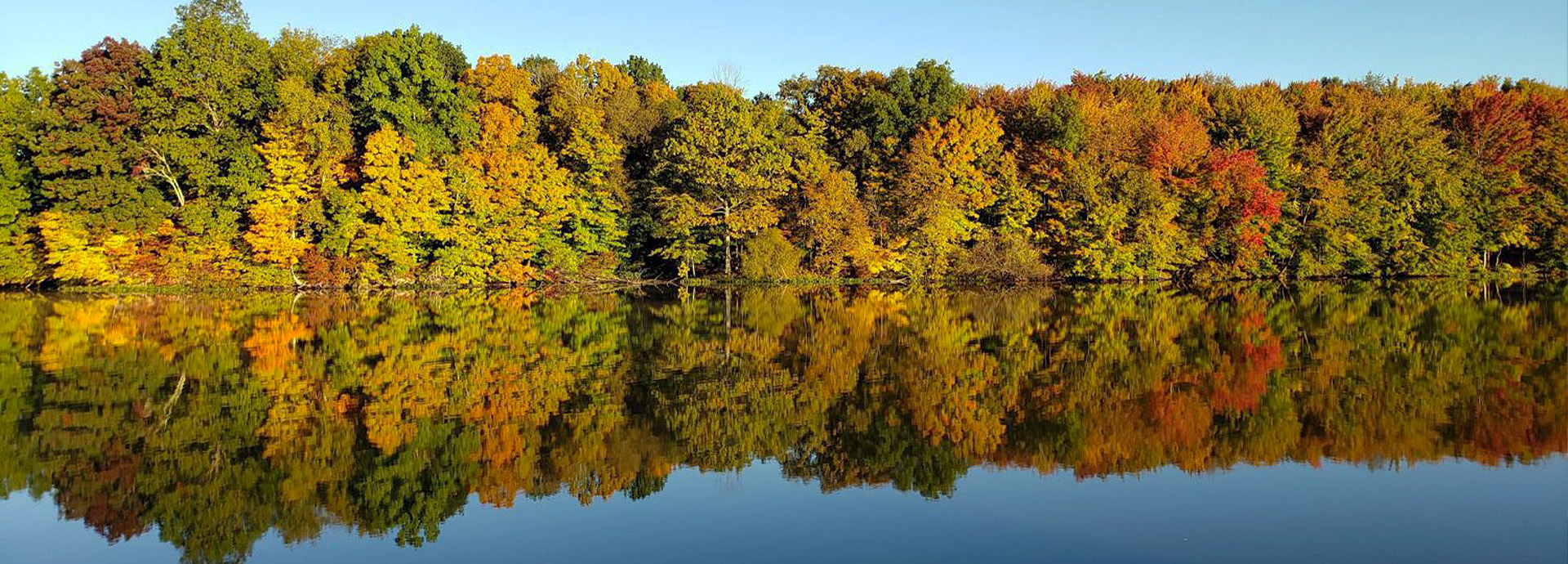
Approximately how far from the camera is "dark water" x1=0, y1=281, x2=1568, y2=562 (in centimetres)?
731

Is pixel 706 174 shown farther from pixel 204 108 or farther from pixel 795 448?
pixel 795 448

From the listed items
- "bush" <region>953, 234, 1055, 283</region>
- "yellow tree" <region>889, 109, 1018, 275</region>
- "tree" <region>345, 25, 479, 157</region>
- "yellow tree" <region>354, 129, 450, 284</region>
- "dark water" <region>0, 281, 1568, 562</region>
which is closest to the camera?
"dark water" <region>0, 281, 1568, 562</region>

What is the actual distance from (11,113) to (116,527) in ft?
137

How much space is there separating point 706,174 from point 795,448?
3376 cm

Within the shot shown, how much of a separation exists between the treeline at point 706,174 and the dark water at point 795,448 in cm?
2156

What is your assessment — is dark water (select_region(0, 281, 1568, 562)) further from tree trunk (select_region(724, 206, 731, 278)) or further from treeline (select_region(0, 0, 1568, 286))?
tree trunk (select_region(724, 206, 731, 278))

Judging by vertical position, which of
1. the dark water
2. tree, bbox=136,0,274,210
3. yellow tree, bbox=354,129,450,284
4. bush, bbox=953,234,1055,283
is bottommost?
the dark water

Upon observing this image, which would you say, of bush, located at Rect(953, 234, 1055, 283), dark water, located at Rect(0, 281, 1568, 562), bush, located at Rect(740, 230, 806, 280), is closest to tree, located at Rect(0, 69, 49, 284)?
dark water, located at Rect(0, 281, 1568, 562)

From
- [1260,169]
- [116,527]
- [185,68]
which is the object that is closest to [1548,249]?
[1260,169]

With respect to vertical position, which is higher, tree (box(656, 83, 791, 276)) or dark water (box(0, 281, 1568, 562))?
tree (box(656, 83, 791, 276))

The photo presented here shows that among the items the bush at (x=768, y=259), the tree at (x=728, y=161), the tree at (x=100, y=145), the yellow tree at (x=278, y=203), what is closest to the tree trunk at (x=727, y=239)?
the tree at (x=728, y=161)

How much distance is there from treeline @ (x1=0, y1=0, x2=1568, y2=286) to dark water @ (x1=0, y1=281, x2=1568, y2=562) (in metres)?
21.6

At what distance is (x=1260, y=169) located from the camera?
44.8 m

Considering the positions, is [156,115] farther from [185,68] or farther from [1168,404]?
[1168,404]
